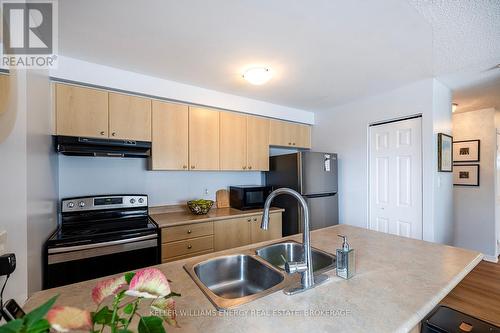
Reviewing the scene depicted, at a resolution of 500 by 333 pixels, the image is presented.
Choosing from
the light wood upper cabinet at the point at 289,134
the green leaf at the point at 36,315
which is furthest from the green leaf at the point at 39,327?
the light wood upper cabinet at the point at 289,134

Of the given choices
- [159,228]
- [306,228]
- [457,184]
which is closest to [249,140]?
[159,228]

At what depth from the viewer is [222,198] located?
3.05m

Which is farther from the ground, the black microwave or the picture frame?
the picture frame

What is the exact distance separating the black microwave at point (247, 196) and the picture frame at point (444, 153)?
196 centimetres

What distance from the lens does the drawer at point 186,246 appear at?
6.90 ft

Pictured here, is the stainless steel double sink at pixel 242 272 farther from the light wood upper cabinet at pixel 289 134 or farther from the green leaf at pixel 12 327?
the light wood upper cabinet at pixel 289 134

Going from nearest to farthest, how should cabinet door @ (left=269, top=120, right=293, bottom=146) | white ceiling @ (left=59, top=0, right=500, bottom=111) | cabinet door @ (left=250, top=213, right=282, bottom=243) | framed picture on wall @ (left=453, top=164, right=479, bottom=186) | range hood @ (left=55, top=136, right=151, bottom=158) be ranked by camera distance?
1. white ceiling @ (left=59, top=0, right=500, bottom=111)
2. range hood @ (left=55, top=136, right=151, bottom=158)
3. cabinet door @ (left=250, top=213, right=282, bottom=243)
4. cabinet door @ (left=269, top=120, right=293, bottom=146)
5. framed picture on wall @ (left=453, top=164, right=479, bottom=186)

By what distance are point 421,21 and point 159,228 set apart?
2.55 metres

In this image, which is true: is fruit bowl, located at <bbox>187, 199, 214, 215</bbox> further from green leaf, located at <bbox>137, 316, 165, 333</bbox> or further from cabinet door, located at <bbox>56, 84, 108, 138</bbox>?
green leaf, located at <bbox>137, 316, 165, 333</bbox>

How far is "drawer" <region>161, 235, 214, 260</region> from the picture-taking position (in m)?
2.10

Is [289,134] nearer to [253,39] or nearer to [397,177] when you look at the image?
[397,177]

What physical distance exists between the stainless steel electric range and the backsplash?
0.20 metres

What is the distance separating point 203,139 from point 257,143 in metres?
Result: 0.78

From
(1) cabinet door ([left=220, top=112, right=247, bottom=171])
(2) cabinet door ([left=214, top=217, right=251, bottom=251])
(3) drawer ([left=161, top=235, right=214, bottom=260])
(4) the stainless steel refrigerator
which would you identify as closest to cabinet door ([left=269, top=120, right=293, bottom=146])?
(4) the stainless steel refrigerator
